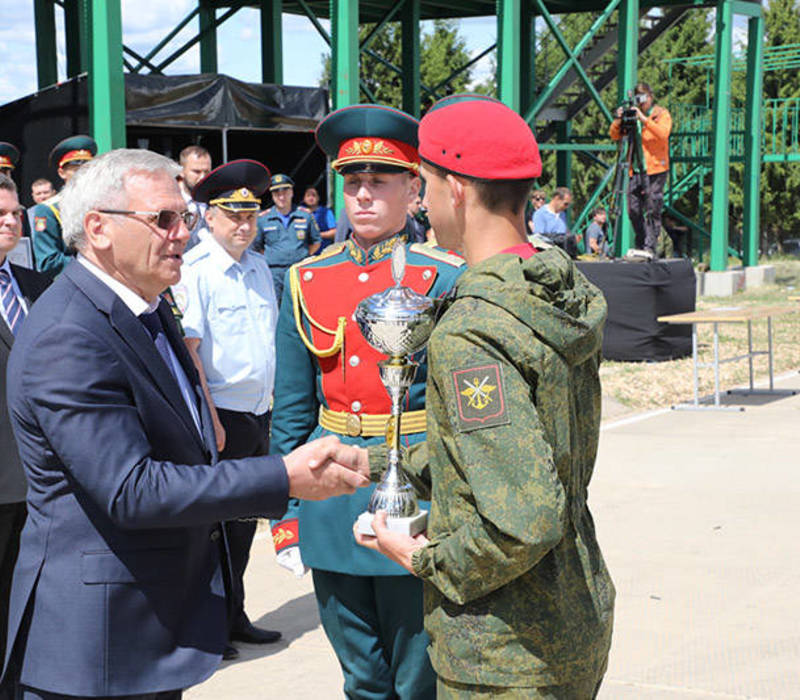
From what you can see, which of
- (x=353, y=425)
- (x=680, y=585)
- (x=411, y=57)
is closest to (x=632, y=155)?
(x=411, y=57)

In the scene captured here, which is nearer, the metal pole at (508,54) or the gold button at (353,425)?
the gold button at (353,425)

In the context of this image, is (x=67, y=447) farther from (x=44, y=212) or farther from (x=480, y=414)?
(x=44, y=212)

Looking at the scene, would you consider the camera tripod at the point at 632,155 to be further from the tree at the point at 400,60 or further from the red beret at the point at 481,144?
the tree at the point at 400,60

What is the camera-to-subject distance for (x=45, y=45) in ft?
53.2

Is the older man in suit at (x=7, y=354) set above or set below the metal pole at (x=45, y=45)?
below

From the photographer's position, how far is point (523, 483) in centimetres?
200

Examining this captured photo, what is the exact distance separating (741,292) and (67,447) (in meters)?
20.7

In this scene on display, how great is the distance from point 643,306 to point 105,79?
5.82 metres

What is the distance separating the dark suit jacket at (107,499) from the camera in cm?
224

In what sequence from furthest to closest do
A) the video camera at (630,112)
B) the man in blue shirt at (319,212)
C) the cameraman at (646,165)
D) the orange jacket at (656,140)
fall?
1. the video camera at (630,112)
2. the cameraman at (646,165)
3. the orange jacket at (656,140)
4. the man in blue shirt at (319,212)

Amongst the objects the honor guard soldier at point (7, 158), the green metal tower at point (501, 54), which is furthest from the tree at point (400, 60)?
the honor guard soldier at point (7, 158)

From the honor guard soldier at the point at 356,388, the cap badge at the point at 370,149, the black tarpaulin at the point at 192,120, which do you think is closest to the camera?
the honor guard soldier at the point at 356,388

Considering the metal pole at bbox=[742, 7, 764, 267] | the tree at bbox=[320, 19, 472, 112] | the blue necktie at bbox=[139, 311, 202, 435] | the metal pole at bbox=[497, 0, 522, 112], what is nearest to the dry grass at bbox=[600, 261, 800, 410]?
the metal pole at bbox=[497, 0, 522, 112]

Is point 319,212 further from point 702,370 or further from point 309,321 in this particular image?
point 309,321
